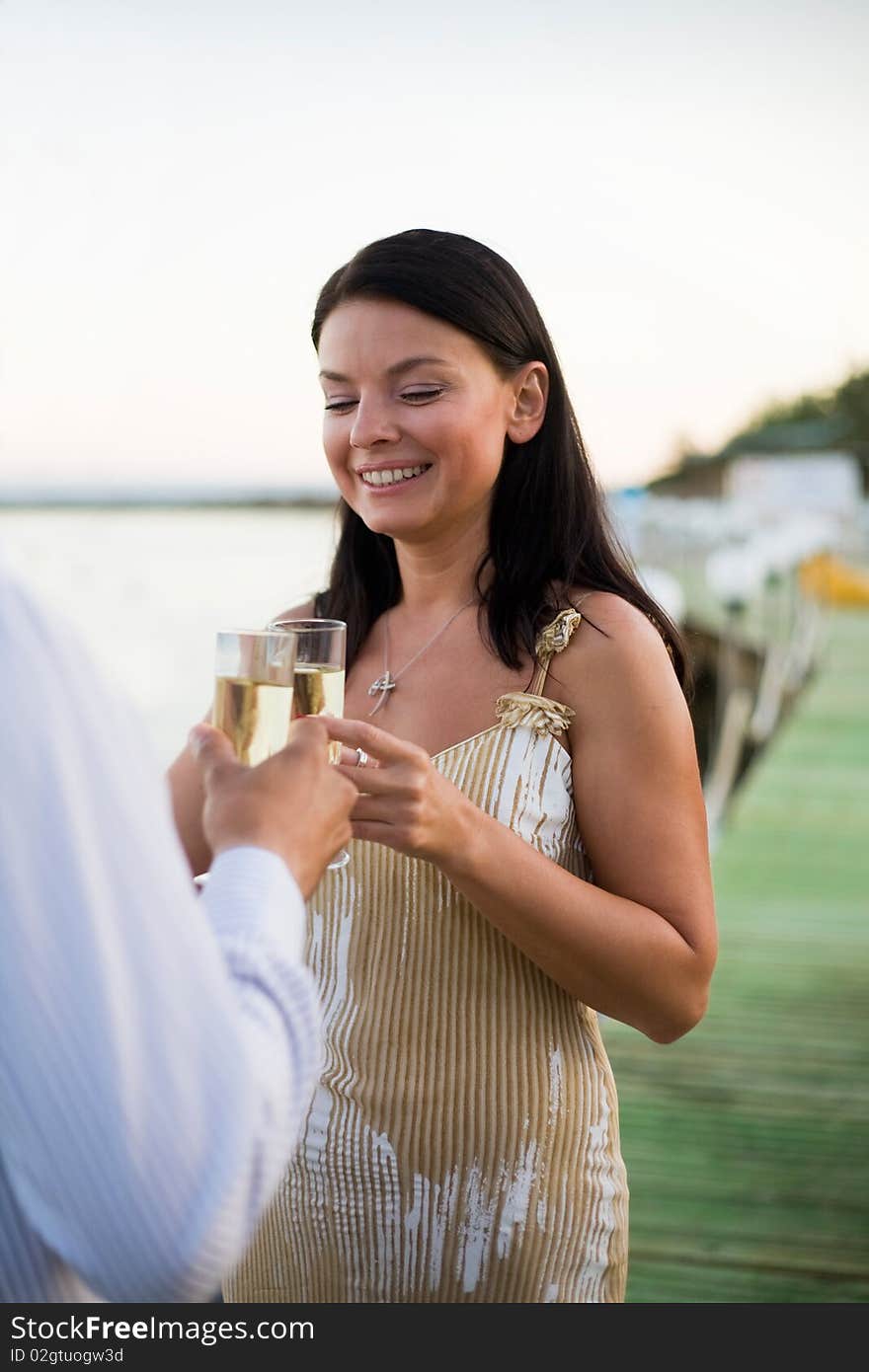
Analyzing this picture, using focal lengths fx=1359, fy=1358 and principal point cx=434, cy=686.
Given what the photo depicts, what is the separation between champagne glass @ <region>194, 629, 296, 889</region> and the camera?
1.29m

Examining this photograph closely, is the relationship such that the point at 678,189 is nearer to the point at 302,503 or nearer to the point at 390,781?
the point at 302,503

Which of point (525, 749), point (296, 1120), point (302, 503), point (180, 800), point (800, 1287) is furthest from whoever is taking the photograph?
point (302, 503)

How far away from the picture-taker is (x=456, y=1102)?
1625mm

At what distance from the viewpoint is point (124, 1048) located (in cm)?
76

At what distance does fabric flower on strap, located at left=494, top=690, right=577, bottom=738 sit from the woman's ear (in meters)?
0.39

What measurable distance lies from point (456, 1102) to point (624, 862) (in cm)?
35

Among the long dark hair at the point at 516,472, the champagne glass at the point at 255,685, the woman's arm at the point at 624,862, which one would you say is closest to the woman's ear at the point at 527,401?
the long dark hair at the point at 516,472

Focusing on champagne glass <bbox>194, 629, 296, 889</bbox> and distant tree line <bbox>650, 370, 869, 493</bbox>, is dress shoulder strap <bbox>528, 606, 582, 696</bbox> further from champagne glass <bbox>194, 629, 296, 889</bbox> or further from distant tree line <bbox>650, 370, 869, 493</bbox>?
distant tree line <bbox>650, 370, 869, 493</bbox>

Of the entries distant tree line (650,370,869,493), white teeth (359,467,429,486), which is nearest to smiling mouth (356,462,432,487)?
white teeth (359,467,429,486)

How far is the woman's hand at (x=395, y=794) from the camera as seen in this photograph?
4.12ft

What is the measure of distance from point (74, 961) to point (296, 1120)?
0.20 metres

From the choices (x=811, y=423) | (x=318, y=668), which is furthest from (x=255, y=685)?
(x=811, y=423)

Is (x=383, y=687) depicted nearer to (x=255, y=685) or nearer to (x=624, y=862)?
(x=624, y=862)
